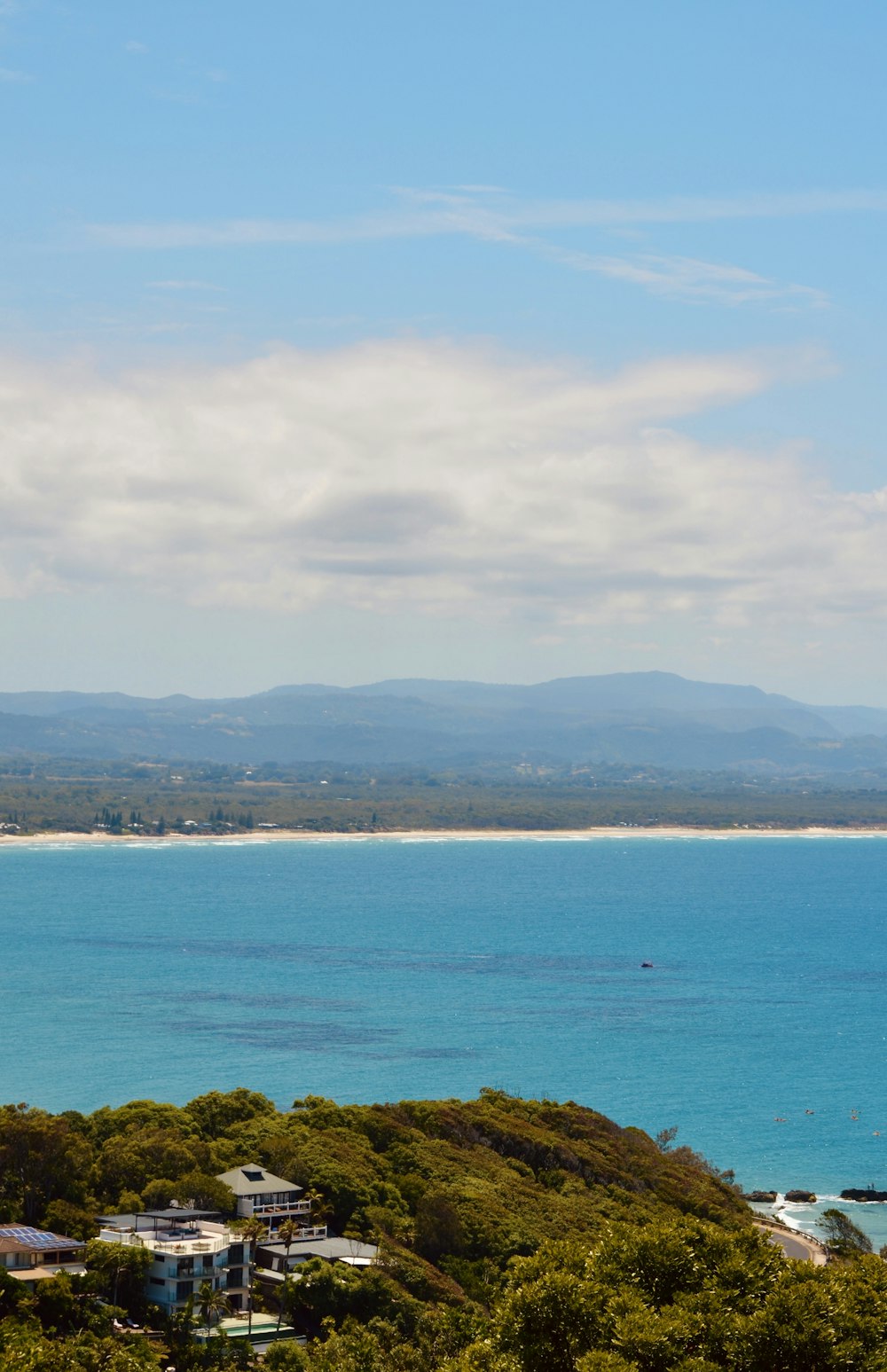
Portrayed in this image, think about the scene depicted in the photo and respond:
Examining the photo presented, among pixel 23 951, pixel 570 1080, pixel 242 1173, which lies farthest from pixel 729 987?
pixel 242 1173

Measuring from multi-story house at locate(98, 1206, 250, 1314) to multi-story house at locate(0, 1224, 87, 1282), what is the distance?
4.27ft

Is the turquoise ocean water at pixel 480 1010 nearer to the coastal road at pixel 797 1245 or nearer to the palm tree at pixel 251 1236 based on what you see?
the coastal road at pixel 797 1245

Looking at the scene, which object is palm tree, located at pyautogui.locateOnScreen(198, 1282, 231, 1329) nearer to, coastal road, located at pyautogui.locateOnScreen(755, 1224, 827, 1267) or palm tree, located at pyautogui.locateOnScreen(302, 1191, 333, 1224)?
palm tree, located at pyautogui.locateOnScreen(302, 1191, 333, 1224)

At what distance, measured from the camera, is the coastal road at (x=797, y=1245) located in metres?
51.7

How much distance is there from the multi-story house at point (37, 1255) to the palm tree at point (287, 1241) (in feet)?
17.4

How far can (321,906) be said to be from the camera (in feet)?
557

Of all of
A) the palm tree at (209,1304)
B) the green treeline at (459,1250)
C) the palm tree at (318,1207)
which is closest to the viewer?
the green treeline at (459,1250)

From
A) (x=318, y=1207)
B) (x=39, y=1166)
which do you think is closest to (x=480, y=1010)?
(x=318, y=1207)

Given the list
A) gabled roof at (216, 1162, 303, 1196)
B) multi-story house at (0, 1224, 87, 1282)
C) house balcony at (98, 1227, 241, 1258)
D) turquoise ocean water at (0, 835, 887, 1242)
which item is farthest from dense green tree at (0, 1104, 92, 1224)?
turquoise ocean water at (0, 835, 887, 1242)

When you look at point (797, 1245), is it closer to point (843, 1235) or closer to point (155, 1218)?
point (843, 1235)

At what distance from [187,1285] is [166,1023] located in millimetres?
58612

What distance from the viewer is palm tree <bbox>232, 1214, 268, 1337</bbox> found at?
39.9 meters

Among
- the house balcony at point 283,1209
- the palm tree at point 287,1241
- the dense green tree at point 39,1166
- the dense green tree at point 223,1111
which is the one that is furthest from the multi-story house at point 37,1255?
the dense green tree at point 223,1111

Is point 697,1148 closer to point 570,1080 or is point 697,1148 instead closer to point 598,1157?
point 570,1080
